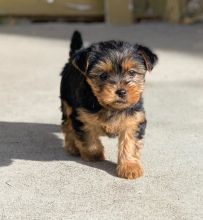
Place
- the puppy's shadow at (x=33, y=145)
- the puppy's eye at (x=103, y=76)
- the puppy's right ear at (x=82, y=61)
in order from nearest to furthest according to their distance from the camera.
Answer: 1. the puppy's eye at (x=103, y=76)
2. the puppy's right ear at (x=82, y=61)
3. the puppy's shadow at (x=33, y=145)

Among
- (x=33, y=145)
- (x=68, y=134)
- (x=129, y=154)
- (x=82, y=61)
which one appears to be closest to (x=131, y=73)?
(x=82, y=61)

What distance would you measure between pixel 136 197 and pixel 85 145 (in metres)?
0.73

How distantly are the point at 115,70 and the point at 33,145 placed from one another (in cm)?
125

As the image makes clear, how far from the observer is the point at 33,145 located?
210 inches

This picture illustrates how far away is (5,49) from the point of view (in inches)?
350

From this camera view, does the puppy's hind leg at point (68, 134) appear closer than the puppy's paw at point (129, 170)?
No

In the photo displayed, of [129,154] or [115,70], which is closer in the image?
[115,70]

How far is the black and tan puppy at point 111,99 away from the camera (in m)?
4.41


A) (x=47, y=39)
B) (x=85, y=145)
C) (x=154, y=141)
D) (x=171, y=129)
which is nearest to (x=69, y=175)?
(x=85, y=145)

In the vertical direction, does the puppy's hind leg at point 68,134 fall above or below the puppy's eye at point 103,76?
below

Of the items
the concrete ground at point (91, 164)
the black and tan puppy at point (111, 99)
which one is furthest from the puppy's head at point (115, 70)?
the concrete ground at point (91, 164)

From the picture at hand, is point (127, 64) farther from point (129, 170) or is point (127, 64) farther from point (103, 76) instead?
point (129, 170)

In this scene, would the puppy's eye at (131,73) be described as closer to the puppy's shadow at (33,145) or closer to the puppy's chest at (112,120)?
the puppy's chest at (112,120)

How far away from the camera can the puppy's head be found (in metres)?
4.37
